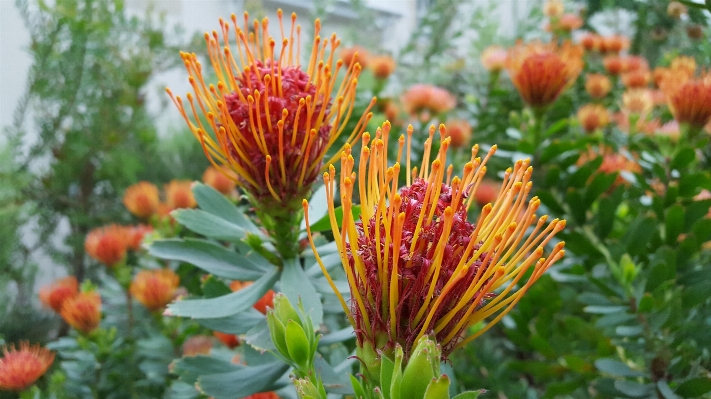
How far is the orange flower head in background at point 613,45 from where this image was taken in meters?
1.15

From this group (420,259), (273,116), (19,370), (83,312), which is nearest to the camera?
(420,259)

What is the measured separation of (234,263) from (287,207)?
8 centimetres

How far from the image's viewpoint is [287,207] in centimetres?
41

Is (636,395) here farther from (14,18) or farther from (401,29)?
(401,29)

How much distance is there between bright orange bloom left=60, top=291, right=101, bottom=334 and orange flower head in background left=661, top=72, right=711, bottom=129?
81 cm

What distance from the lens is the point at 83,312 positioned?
58cm

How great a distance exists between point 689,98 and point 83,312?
82 cm

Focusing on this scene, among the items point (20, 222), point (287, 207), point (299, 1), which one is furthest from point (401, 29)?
point (287, 207)

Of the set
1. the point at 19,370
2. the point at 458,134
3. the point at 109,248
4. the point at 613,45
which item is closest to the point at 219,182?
the point at 109,248

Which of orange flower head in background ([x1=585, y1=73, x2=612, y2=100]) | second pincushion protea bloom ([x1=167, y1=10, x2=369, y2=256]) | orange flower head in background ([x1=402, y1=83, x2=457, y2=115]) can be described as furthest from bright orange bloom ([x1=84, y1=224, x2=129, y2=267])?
orange flower head in background ([x1=585, y1=73, x2=612, y2=100])

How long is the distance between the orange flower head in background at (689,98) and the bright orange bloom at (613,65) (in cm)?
50

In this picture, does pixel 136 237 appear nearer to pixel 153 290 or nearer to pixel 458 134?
pixel 153 290

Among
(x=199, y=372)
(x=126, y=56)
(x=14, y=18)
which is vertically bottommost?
(x=199, y=372)

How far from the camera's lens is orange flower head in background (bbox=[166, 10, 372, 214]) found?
1.16ft
